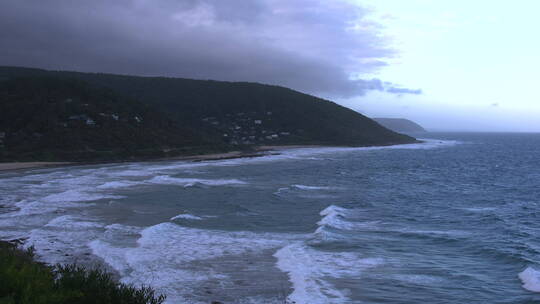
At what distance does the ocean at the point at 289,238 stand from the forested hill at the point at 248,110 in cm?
7091

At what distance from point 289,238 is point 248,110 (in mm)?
111930

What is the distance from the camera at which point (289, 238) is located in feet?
59.2

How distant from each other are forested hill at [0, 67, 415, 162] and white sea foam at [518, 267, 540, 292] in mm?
86927

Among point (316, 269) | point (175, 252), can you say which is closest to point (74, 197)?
point (175, 252)

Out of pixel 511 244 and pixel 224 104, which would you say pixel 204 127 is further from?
pixel 511 244

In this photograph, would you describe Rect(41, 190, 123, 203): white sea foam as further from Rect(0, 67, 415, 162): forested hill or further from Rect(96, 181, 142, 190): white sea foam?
Rect(0, 67, 415, 162): forested hill

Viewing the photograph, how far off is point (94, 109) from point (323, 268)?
6840 cm

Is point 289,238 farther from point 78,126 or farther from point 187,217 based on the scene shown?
point 78,126

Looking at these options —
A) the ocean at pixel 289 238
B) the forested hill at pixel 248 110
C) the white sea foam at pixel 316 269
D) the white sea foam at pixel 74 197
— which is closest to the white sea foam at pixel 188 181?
the ocean at pixel 289 238

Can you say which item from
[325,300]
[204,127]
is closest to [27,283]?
[325,300]

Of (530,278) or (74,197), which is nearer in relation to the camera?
(530,278)

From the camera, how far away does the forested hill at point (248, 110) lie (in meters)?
112

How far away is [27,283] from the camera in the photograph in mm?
7922

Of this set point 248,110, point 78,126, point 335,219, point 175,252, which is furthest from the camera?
point 248,110
